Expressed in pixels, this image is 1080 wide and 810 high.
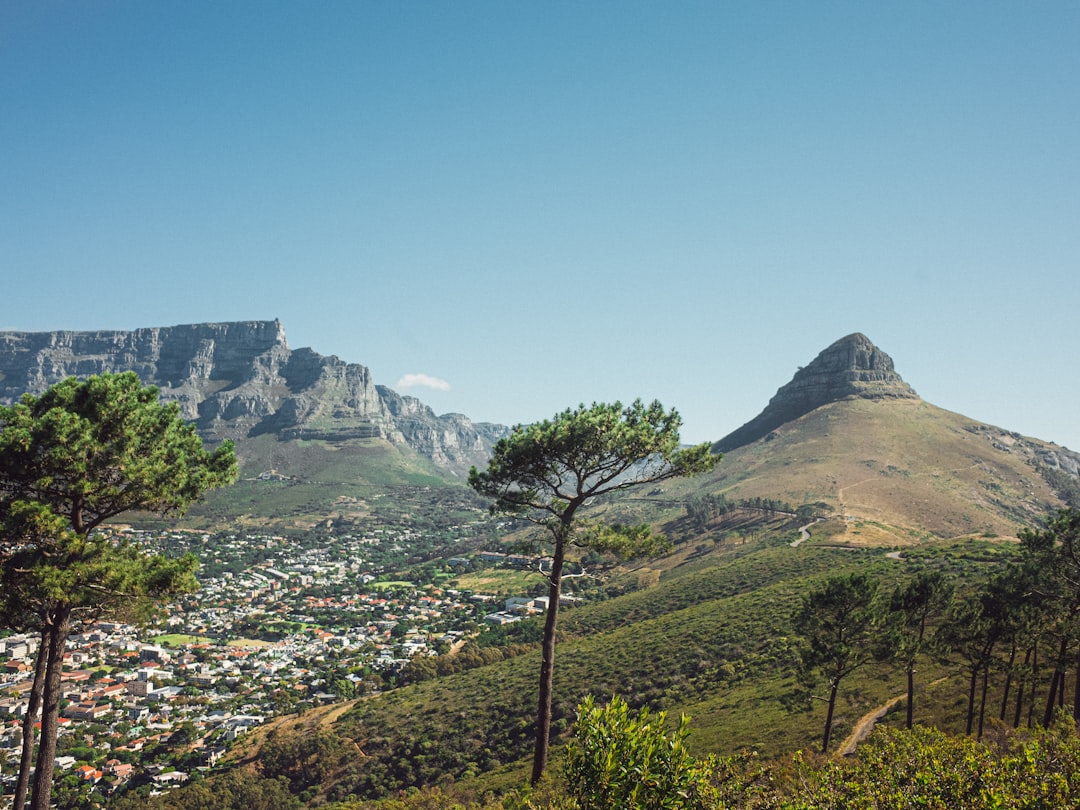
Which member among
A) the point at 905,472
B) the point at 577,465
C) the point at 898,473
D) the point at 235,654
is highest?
the point at 905,472

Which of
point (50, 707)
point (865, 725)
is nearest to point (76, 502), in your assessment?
point (50, 707)

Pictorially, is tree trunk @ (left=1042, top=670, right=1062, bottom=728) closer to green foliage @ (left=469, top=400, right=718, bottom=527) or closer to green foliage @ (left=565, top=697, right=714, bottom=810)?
green foliage @ (left=469, top=400, right=718, bottom=527)

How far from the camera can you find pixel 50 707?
13750 millimetres

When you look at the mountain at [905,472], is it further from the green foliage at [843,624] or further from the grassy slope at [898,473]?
the green foliage at [843,624]

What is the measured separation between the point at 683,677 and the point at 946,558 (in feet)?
118

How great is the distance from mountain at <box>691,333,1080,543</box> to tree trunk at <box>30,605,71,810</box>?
8831cm

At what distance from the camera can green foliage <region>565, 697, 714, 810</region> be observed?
279 inches

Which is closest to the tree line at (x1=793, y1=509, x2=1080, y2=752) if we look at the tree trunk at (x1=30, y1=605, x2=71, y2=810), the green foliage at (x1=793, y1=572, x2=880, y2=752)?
the green foliage at (x1=793, y1=572, x2=880, y2=752)

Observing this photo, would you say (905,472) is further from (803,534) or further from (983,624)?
(983,624)

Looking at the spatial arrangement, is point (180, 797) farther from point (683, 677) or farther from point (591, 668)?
point (683, 677)

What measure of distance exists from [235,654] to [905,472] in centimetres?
14442

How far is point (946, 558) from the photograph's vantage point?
59.7 meters

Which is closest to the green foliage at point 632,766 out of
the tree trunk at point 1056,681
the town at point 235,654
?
the town at point 235,654

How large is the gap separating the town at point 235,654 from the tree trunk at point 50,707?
1.30 m
